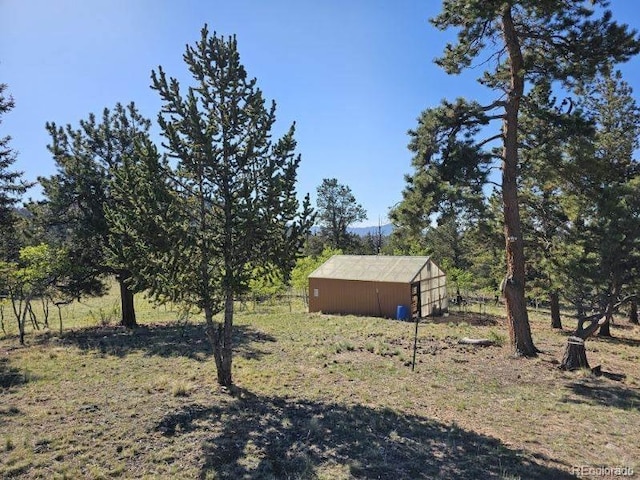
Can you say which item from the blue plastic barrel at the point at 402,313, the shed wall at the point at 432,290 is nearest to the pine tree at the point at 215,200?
the blue plastic barrel at the point at 402,313

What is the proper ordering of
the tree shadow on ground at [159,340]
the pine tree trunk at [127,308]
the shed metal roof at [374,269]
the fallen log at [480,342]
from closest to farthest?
1. the tree shadow on ground at [159,340]
2. the fallen log at [480,342]
3. the pine tree trunk at [127,308]
4. the shed metal roof at [374,269]

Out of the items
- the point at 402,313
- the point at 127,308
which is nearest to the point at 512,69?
the point at 402,313

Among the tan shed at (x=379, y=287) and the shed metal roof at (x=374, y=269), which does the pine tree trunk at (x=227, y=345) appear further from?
the shed metal roof at (x=374, y=269)

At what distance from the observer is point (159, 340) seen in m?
18.1

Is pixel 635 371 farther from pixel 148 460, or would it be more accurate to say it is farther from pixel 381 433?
pixel 148 460

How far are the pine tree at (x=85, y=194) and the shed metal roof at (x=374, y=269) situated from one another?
1447 centimetres

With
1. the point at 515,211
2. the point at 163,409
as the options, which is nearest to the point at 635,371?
the point at 515,211

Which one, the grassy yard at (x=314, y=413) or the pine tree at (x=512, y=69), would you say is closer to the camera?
the grassy yard at (x=314, y=413)

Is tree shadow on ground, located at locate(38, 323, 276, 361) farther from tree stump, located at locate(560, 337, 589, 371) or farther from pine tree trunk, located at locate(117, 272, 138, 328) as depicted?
tree stump, located at locate(560, 337, 589, 371)

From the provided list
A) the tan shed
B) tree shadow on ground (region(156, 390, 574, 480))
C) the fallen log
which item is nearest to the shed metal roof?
the tan shed

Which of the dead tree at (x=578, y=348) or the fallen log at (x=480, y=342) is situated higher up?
the dead tree at (x=578, y=348)

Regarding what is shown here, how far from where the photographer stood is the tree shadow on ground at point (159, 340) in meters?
15.6

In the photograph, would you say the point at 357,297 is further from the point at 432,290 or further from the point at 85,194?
the point at 85,194

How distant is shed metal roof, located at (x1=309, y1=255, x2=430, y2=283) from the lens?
2775 cm
